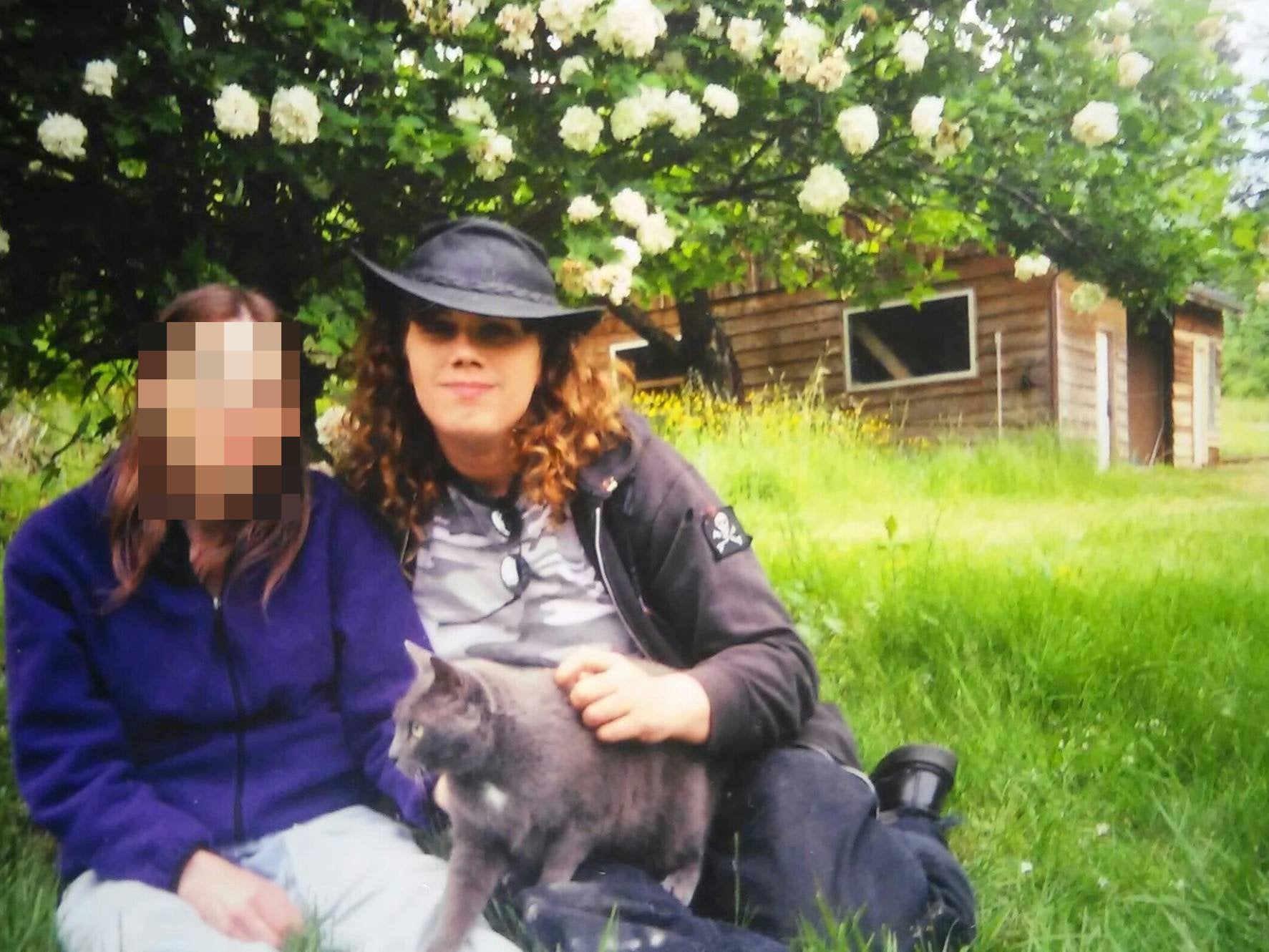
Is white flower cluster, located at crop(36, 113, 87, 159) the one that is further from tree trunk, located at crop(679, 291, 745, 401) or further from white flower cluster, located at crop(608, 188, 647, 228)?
tree trunk, located at crop(679, 291, 745, 401)

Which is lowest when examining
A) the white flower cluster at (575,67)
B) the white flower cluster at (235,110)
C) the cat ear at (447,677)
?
the cat ear at (447,677)

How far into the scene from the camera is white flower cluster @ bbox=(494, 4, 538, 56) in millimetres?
1210

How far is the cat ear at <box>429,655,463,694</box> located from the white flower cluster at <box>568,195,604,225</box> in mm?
555

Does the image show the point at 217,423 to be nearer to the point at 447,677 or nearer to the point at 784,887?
the point at 447,677

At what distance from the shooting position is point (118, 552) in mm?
951

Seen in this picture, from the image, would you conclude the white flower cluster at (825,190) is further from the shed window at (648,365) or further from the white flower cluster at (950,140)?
the shed window at (648,365)

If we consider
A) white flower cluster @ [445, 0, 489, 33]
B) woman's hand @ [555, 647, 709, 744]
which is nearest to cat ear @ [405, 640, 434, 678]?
woman's hand @ [555, 647, 709, 744]

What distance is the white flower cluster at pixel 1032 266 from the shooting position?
4.14ft

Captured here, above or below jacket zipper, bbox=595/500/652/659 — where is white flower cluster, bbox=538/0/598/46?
above

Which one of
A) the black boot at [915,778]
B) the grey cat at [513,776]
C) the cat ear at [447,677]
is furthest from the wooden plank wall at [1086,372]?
the cat ear at [447,677]

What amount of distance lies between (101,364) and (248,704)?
15.9 inches

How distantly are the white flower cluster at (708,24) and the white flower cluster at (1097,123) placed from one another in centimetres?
42

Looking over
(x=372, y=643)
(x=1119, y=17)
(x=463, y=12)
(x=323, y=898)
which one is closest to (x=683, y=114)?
(x=463, y=12)

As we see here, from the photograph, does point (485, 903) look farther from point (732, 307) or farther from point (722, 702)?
point (732, 307)
